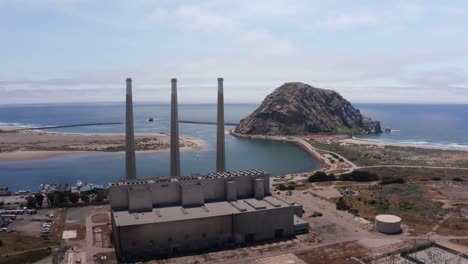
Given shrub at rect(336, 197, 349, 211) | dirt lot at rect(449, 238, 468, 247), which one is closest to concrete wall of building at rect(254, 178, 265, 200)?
shrub at rect(336, 197, 349, 211)

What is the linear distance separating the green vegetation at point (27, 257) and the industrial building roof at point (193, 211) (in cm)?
718

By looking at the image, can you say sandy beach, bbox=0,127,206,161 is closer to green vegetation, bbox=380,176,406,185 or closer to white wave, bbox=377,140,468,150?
green vegetation, bbox=380,176,406,185

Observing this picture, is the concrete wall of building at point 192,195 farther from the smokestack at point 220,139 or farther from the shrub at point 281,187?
the shrub at point 281,187

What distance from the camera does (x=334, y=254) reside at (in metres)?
39.2

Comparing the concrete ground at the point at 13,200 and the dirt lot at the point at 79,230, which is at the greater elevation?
the concrete ground at the point at 13,200

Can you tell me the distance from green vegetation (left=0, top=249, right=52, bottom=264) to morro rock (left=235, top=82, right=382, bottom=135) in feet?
396

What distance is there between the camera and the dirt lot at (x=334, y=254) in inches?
1490

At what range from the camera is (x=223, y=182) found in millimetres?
47344

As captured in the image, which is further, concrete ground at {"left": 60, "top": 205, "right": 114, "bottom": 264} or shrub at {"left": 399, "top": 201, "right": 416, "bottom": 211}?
shrub at {"left": 399, "top": 201, "right": 416, "bottom": 211}

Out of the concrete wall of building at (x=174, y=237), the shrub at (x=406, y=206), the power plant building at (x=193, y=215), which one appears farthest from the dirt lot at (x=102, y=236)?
the shrub at (x=406, y=206)

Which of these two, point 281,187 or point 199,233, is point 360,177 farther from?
point 199,233

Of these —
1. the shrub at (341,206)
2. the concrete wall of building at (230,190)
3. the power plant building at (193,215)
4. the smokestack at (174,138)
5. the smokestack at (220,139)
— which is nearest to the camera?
the power plant building at (193,215)

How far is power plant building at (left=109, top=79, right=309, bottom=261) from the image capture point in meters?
39.4

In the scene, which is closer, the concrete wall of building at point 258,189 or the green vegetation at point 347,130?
the concrete wall of building at point 258,189
